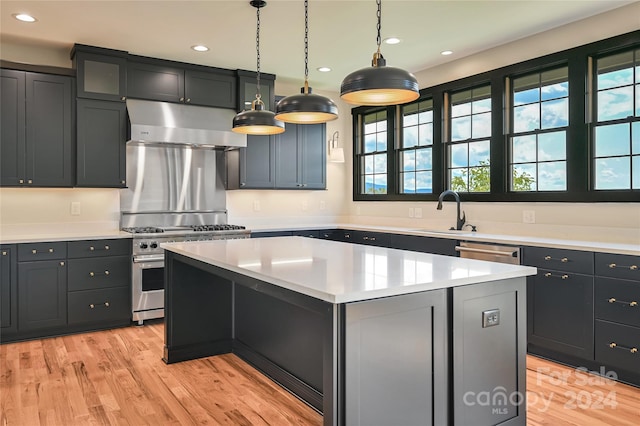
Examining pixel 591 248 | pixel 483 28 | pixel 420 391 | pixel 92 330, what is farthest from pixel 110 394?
pixel 483 28

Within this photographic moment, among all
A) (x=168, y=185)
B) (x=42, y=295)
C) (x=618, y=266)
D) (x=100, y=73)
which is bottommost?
(x=42, y=295)

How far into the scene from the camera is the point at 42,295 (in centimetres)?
414

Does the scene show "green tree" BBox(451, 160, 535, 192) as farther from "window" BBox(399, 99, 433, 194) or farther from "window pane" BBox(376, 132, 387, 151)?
"window pane" BBox(376, 132, 387, 151)

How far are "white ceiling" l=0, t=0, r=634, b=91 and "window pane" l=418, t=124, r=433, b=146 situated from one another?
2.57ft

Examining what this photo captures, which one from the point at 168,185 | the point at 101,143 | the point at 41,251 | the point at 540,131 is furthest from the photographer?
the point at 168,185

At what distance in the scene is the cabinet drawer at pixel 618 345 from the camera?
9.94 feet

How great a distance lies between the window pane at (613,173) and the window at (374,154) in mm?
2621

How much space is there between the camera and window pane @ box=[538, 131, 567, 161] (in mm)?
4121

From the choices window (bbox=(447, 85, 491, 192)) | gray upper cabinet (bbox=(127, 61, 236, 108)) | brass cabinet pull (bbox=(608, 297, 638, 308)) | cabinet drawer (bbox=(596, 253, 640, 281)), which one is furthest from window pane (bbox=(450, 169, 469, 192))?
gray upper cabinet (bbox=(127, 61, 236, 108))

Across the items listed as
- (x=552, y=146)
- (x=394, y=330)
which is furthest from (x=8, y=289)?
(x=552, y=146)

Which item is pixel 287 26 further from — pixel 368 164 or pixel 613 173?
pixel 613 173

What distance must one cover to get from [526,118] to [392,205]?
1.93 metres

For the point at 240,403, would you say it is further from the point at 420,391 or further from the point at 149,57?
the point at 149,57

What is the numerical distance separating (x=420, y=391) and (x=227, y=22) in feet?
10.7
